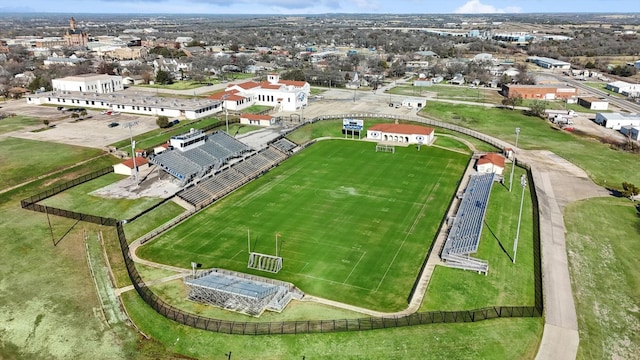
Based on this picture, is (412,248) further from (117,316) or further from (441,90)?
(441,90)

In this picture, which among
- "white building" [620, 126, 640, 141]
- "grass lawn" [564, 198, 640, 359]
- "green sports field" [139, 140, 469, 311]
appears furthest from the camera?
"white building" [620, 126, 640, 141]

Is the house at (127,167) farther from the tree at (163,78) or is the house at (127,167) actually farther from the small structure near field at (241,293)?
the tree at (163,78)

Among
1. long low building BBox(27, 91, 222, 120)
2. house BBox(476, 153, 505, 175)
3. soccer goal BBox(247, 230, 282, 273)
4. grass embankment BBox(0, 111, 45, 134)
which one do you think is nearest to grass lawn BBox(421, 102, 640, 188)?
house BBox(476, 153, 505, 175)

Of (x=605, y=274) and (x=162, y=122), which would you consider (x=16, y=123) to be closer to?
(x=162, y=122)

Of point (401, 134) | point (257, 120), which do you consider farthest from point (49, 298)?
Answer: point (257, 120)

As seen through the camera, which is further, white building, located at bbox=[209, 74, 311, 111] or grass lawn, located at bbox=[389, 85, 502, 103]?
grass lawn, located at bbox=[389, 85, 502, 103]

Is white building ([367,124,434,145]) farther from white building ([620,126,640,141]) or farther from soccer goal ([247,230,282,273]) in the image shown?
soccer goal ([247,230,282,273])

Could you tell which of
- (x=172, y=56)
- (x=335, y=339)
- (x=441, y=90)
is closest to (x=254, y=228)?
(x=335, y=339)
